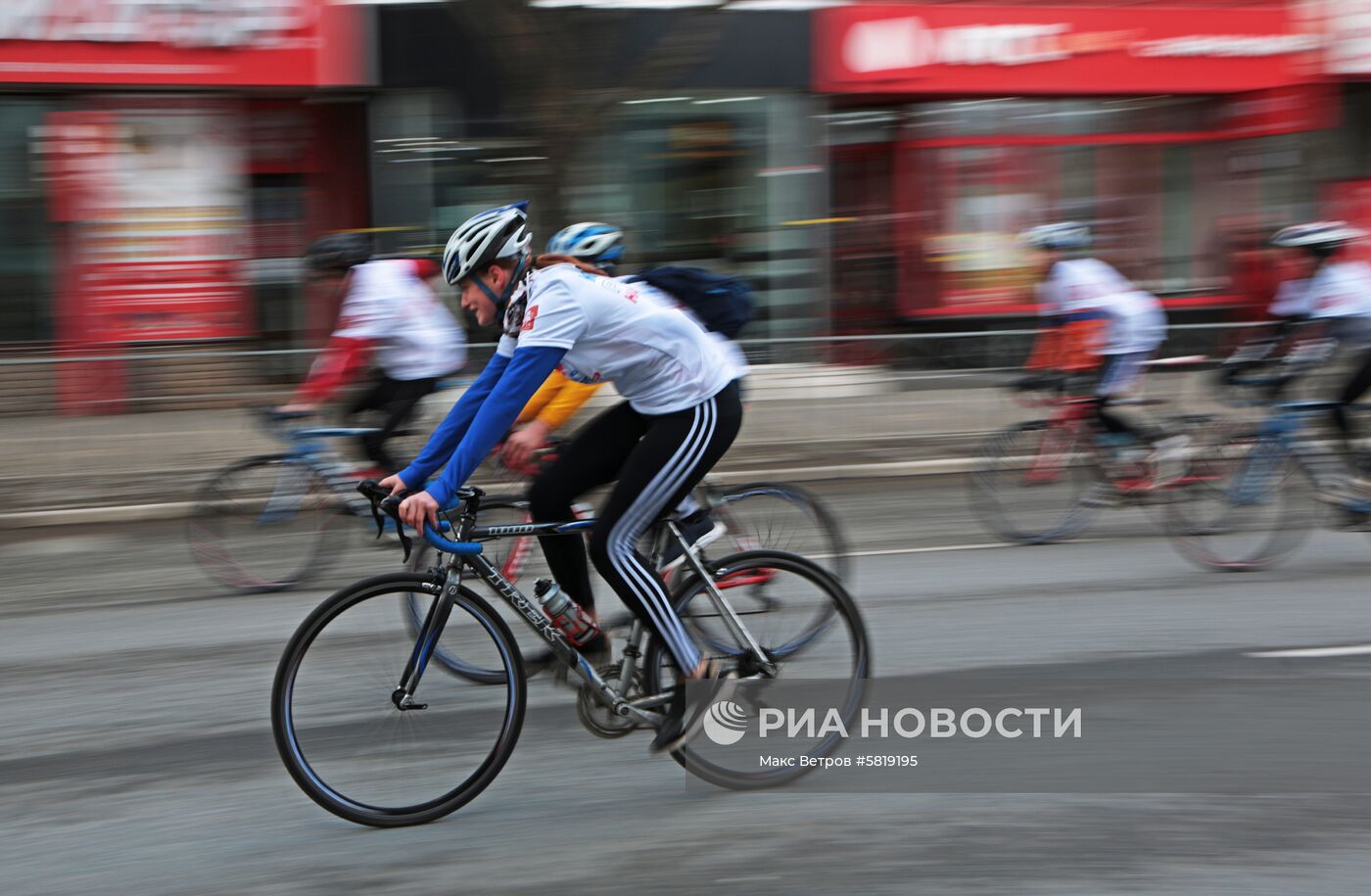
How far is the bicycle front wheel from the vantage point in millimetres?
4012

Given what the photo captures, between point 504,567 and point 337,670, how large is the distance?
36.1 inches

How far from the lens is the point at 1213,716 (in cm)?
506

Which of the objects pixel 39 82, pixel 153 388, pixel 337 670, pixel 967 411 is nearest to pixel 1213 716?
pixel 337 670

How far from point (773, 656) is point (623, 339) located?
1089mm

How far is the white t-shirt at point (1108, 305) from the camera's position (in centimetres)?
857

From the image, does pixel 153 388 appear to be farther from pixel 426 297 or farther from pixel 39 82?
pixel 39 82

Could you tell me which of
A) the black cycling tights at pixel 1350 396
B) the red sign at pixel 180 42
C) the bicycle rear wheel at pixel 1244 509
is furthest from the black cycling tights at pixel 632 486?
the red sign at pixel 180 42

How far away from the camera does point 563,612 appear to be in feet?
14.4

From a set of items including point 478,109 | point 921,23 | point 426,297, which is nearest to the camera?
point 426,297

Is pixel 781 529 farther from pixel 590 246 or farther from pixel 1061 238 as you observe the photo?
pixel 1061 238

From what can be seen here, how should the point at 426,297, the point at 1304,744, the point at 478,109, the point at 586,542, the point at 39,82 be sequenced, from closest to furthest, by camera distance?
the point at 586,542 < the point at 1304,744 < the point at 426,297 < the point at 39,82 < the point at 478,109

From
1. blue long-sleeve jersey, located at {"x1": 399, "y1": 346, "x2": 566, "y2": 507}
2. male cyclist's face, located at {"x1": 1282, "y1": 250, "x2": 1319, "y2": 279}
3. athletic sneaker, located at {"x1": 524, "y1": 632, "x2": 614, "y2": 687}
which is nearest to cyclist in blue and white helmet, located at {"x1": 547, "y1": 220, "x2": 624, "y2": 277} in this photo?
blue long-sleeve jersey, located at {"x1": 399, "y1": 346, "x2": 566, "y2": 507}

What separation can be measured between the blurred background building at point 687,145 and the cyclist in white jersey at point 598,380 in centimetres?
813

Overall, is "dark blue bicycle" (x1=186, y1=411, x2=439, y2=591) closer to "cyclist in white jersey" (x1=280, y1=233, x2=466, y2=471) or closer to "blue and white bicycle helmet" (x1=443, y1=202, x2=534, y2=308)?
"cyclist in white jersey" (x1=280, y1=233, x2=466, y2=471)
